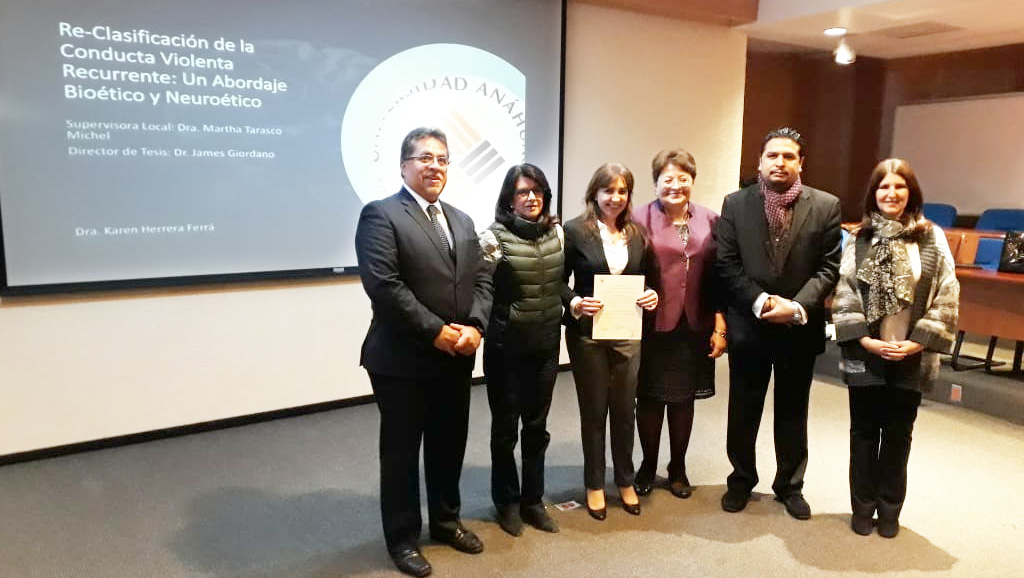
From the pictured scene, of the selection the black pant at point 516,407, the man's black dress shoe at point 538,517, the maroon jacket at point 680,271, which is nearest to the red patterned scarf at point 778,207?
the maroon jacket at point 680,271

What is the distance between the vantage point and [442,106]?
4.33 m

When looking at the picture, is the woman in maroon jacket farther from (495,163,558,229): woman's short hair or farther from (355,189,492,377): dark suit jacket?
(355,189,492,377): dark suit jacket

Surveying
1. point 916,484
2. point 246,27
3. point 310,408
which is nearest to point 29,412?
point 310,408

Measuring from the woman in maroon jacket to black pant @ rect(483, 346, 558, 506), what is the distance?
0.49 m

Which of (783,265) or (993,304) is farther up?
(783,265)

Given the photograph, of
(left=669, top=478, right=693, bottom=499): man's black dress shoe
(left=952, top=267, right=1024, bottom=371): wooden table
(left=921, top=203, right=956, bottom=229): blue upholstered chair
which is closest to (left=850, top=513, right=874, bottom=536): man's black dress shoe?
(left=669, top=478, right=693, bottom=499): man's black dress shoe

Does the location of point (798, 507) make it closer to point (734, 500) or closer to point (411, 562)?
point (734, 500)

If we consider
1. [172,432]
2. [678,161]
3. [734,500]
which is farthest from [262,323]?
[734,500]

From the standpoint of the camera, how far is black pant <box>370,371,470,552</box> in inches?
95.4

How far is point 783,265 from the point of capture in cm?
274

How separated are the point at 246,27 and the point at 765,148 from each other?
2669 millimetres

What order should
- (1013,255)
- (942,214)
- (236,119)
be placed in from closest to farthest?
(236,119) < (1013,255) < (942,214)

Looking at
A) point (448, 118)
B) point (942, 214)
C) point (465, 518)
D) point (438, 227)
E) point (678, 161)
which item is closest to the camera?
point (438, 227)

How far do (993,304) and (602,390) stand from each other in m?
3.31
